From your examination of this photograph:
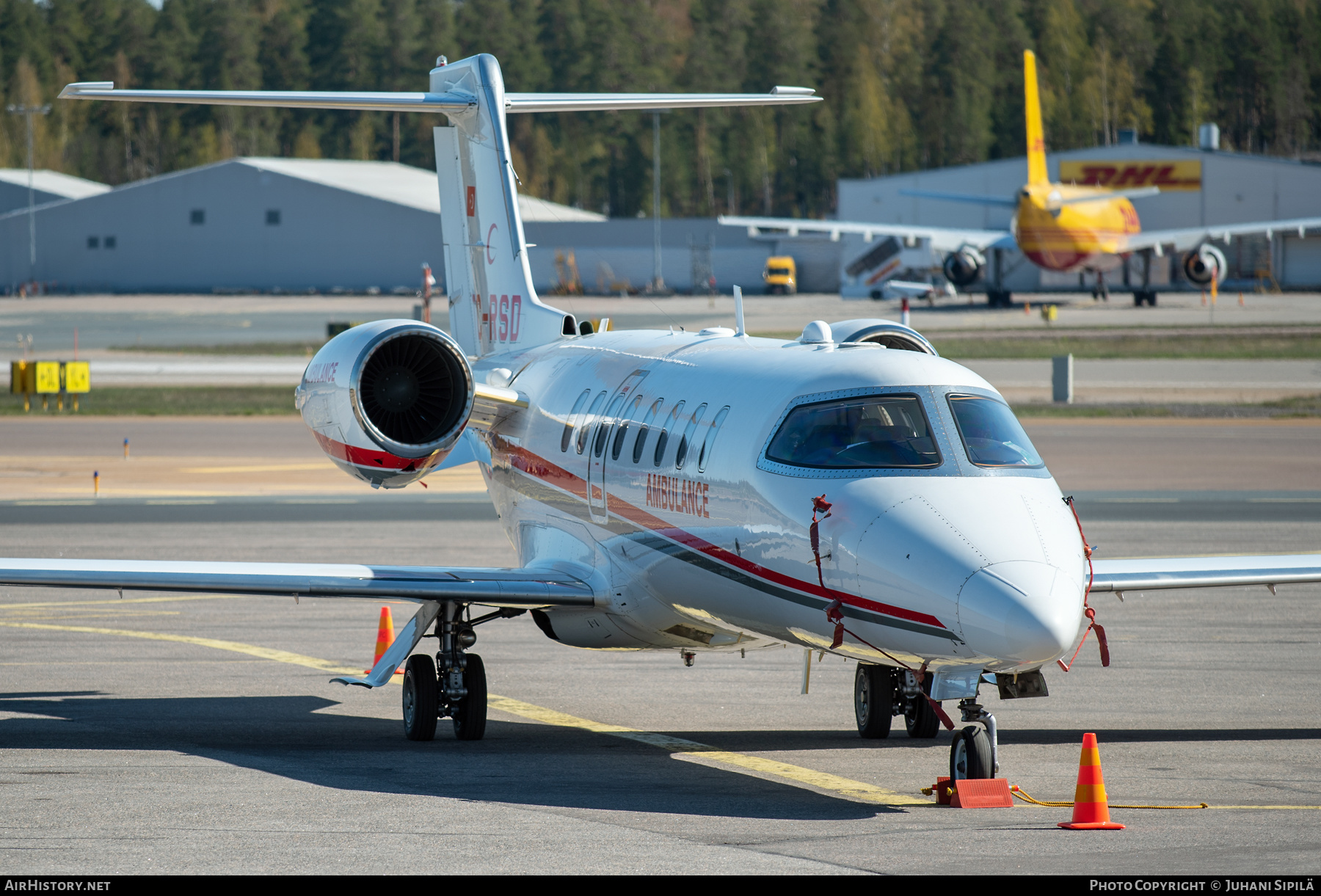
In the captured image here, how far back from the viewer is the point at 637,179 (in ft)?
561

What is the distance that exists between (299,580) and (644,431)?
2.93 m

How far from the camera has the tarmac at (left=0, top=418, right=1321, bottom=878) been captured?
9156 millimetres

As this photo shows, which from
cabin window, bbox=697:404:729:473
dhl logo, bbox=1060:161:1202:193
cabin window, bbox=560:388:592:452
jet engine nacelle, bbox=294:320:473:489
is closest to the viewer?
cabin window, bbox=697:404:729:473

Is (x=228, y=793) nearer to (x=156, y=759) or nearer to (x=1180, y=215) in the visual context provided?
(x=156, y=759)

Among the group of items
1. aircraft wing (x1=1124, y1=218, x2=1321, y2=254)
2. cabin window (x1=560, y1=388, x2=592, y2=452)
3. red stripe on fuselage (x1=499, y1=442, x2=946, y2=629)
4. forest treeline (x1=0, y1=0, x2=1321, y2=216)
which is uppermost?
forest treeline (x1=0, y1=0, x2=1321, y2=216)

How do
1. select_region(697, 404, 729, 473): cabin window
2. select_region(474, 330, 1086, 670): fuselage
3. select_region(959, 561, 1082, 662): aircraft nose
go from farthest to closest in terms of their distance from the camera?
select_region(697, 404, 729, 473): cabin window → select_region(474, 330, 1086, 670): fuselage → select_region(959, 561, 1082, 662): aircraft nose

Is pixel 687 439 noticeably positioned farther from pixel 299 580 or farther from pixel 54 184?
pixel 54 184

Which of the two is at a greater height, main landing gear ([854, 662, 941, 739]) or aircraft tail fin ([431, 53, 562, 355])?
aircraft tail fin ([431, 53, 562, 355])

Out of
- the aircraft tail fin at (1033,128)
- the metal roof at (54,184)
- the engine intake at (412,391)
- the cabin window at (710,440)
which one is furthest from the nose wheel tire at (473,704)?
the metal roof at (54,184)

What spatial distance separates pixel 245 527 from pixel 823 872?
1983 cm

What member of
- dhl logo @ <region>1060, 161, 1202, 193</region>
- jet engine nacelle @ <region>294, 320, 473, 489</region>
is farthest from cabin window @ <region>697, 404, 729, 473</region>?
dhl logo @ <region>1060, 161, 1202, 193</region>

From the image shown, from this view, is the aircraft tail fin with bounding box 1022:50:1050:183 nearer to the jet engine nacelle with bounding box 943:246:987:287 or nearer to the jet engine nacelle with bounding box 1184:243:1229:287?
the jet engine nacelle with bounding box 943:246:987:287

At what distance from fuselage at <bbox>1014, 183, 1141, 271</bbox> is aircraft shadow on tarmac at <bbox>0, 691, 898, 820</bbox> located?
69.9 meters

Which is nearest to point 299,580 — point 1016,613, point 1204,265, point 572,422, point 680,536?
point 680,536
